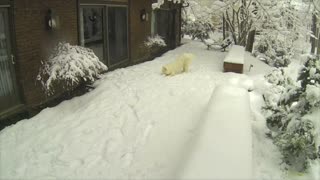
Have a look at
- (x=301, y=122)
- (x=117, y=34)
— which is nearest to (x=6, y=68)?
(x=117, y=34)

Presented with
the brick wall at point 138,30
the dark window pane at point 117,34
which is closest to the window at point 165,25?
the brick wall at point 138,30

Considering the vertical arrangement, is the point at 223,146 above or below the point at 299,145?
above

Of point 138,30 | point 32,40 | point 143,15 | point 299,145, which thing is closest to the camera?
point 299,145

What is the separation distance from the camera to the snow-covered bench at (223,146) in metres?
3.00

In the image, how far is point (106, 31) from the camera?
28.9 ft

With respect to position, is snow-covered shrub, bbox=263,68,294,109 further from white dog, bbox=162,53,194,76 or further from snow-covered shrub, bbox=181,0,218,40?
snow-covered shrub, bbox=181,0,218,40

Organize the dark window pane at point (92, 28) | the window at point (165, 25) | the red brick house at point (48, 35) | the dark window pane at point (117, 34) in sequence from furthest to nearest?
the window at point (165, 25), the dark window pane at point (117, 34), the dark window pane at point (92, 28), the red brick house at point (48, 35)

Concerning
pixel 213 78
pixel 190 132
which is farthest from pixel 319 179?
pixel 213 78

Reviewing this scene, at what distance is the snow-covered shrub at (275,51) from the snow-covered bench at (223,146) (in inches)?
437

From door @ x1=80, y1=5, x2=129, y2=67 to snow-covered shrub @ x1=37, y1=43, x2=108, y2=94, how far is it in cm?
110

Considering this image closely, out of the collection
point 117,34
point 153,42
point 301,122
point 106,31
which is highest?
point 106,31

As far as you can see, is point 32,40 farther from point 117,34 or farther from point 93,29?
point 117,34

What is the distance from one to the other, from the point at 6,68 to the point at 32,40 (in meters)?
0.74

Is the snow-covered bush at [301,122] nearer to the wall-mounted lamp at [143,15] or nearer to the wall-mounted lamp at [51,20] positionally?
the wall-mounted lamp at [51,20]
